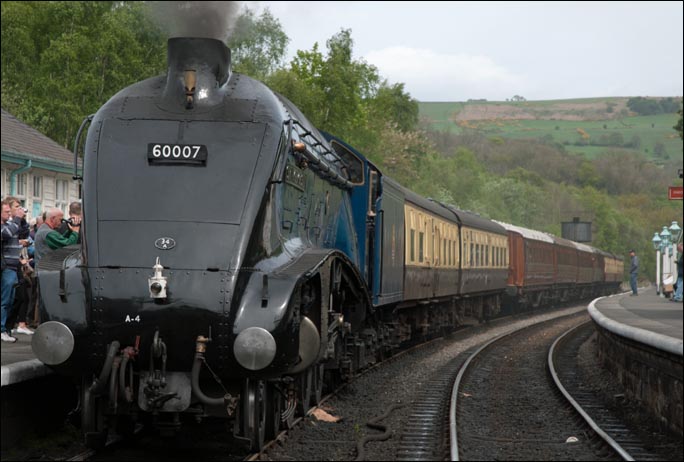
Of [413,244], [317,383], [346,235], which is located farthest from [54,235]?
[413,244]

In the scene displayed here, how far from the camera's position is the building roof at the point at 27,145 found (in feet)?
82.1

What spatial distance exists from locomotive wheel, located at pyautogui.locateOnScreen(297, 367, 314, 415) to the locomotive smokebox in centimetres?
309

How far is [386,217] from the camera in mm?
15312

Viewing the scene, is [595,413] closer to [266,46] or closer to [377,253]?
[377,253]

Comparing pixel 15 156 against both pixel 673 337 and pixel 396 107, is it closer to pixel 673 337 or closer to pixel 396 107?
pixel 673 337

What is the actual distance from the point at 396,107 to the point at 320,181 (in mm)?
63127

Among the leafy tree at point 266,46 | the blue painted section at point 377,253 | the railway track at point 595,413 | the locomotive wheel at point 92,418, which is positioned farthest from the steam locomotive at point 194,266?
the leafy tree at point 266,46

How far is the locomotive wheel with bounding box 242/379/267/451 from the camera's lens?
809 centimetres

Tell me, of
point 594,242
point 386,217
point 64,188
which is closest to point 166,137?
point 386,217

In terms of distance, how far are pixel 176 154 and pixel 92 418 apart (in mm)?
2358

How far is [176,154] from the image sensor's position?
8.45m

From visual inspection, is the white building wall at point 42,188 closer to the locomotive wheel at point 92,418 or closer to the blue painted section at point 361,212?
the blue painted section at point 361,212

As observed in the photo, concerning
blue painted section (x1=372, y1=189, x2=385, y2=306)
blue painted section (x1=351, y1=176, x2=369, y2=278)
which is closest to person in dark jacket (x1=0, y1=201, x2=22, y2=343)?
blue painted section (x1=351, y1=176, x2=369, y2=278)

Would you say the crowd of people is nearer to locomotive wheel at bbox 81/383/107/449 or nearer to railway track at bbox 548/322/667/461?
locomotive wheel at bbox 81/383/107/449
